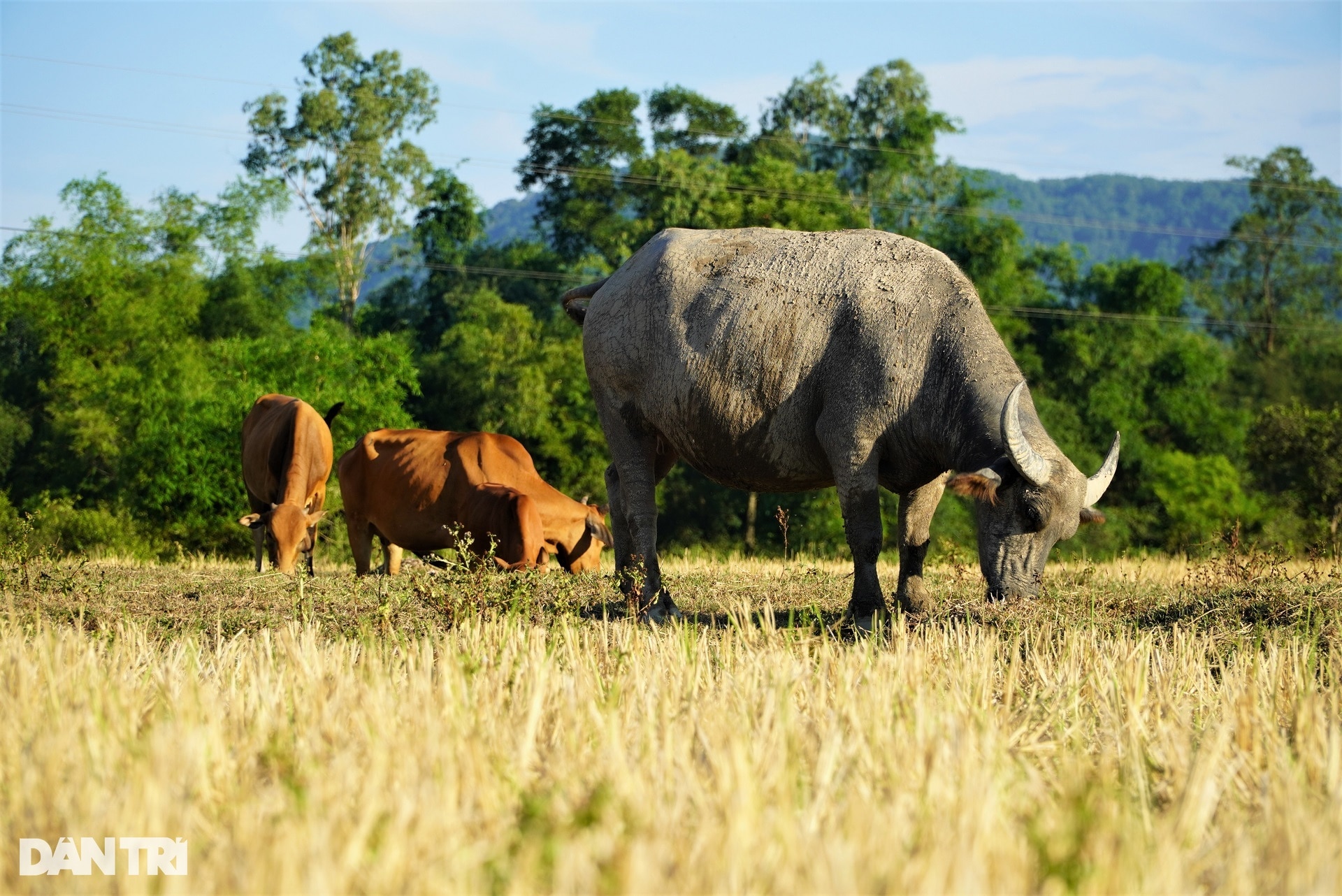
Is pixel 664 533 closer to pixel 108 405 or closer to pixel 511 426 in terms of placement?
pixel 511 426

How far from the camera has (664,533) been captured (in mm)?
40938

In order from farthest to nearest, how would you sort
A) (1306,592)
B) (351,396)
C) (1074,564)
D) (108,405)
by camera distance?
(108,405) < (351,396) < (1074,564) < (1306,592)

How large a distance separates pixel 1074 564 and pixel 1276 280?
53965mm

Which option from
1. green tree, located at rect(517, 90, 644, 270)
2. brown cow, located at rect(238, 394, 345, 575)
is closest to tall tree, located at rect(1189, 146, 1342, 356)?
green tree, located at rect(517, 90, 644, 270)

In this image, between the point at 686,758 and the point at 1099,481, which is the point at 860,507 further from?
the point at 686,758

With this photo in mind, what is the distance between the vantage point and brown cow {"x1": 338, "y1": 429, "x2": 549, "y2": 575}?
11555mm

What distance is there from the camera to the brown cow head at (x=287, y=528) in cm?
1298

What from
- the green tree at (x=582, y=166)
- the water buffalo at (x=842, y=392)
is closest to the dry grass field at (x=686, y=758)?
the water buffalo at (x=842, y=392)

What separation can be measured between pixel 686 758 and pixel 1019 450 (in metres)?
4.33

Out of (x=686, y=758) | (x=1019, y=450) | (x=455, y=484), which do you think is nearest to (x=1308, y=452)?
(x=455, y=484)

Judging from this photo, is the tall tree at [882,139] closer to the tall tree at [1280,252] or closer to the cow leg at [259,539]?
the tall tree at [1280,252]

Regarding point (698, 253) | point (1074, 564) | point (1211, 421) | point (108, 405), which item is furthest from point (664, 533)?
point (698, 253)

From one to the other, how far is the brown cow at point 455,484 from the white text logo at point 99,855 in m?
9.00

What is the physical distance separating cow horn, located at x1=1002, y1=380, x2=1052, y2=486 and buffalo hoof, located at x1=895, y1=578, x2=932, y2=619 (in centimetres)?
133
